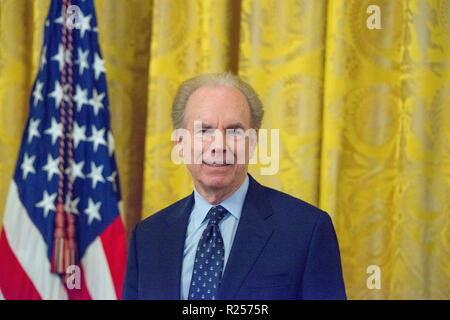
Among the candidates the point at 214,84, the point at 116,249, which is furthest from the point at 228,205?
the point at 116,249

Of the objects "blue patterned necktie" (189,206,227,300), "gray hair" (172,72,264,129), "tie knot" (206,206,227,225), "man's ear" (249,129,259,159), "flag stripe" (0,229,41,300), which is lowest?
"flag stripe" (0,229,41,300)

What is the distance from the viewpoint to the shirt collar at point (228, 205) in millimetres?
1293

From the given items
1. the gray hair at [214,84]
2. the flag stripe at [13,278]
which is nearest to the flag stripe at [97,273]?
the flag stripe at [13,278]

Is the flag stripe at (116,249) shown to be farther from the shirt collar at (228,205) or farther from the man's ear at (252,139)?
the man's ear at (252,139)

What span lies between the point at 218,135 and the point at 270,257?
335 mm

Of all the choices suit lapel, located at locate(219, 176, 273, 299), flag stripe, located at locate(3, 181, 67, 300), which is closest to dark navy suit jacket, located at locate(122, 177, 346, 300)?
suit lapel, located at locate(219, 176, 273, 299)

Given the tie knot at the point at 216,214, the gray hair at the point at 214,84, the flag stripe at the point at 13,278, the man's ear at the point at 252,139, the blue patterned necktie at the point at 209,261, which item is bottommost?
the flag stripe at the point at 13,278

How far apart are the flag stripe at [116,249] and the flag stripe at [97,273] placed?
1 cm

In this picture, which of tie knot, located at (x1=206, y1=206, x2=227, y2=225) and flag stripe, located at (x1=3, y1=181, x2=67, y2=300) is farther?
flag stripe, located at (x1=3, y1=181, x2=67, y2=300)

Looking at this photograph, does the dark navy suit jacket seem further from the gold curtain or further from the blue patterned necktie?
the gold curtain

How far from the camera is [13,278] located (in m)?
1.77

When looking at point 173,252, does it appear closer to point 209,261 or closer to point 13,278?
point 209,261

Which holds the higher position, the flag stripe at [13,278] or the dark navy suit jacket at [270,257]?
the dark navy suit jacket at [270,257]

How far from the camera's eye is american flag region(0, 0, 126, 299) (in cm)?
Answer: 176
